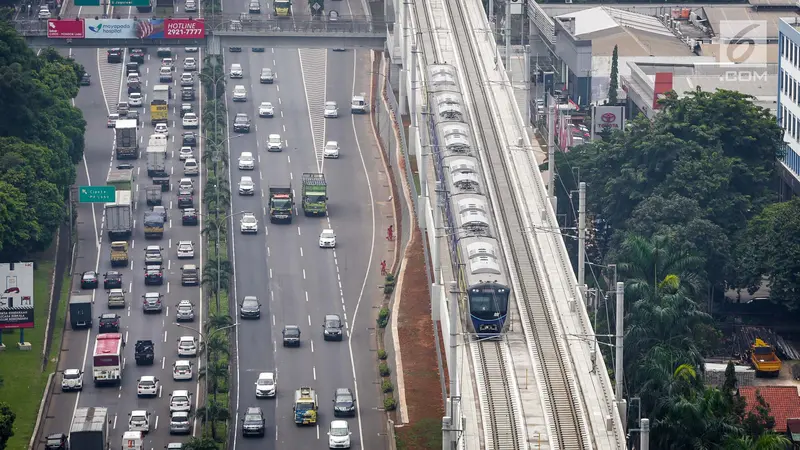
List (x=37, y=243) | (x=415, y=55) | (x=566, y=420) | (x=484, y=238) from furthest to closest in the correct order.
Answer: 1. (x=415, y=55)
2. (x=37, y=243)
3. (x=484, y=238)
4. (x=566, y=420)

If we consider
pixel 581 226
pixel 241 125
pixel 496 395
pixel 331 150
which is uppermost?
pixel 241 125

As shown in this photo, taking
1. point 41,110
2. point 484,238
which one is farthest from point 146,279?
point 484,238

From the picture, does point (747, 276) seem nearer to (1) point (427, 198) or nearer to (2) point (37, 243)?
(1) point (427, 198)

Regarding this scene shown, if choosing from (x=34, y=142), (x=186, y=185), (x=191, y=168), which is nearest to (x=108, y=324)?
(x=34, y=142)

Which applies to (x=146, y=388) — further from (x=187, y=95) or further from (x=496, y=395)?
(x=187, y=95)

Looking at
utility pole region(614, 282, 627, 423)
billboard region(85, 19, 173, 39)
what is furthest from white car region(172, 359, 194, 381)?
billboard region(85, 19, 173, 39)

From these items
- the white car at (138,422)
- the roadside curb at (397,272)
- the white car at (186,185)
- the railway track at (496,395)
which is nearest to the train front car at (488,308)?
the railway track at (496,395)

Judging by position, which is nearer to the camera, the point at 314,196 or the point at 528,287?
the point at 528,287

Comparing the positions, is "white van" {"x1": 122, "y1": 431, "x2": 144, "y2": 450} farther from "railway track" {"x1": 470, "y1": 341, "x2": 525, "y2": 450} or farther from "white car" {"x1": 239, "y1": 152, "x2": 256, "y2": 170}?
"white car" {"x1": 239, "y1": 152, "x2": 256, "y2": 170}
